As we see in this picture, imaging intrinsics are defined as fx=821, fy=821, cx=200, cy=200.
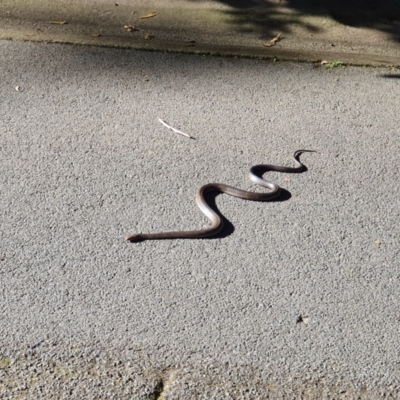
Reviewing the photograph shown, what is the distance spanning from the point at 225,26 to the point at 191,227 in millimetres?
3545

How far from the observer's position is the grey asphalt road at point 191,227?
11.8 ft

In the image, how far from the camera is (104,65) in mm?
6699

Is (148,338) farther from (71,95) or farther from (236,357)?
(71,95)

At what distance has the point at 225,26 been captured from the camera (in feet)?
25.3

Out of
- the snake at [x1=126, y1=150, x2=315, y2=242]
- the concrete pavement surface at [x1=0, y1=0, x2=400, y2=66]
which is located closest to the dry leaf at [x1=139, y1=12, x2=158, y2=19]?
the concrete pavement surface at [x1=0, y1=0, x2=400, y2=66]

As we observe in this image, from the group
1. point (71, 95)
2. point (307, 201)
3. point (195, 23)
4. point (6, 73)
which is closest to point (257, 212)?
point (307, 201)

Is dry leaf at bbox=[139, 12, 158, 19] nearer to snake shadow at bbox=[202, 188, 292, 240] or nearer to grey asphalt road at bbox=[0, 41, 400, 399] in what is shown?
grey asphalt road at bbox=[0, 41, 400, 399]

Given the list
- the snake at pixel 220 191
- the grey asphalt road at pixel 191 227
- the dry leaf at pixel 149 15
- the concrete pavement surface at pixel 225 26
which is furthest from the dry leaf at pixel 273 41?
the snake at pixel 220 191

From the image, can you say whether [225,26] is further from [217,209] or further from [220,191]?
[217,209]

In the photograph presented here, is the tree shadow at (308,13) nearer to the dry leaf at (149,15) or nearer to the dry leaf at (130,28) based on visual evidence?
the dry leaf at (149,15)

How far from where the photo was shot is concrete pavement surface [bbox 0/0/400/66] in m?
7.22

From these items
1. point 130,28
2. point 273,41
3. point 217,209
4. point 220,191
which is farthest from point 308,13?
point 217,209

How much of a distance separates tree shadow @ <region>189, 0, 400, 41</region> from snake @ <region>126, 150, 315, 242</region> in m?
2.54

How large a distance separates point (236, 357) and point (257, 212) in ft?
4.62
